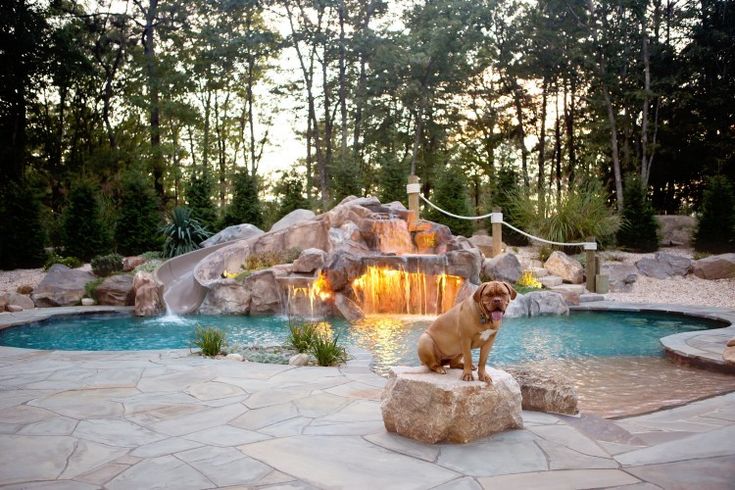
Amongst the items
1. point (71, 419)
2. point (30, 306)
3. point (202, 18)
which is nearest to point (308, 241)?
point (30, 306)

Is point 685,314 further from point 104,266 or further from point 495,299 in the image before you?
point 104,266

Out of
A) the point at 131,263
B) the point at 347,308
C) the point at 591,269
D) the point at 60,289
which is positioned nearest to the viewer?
the point at 347,308

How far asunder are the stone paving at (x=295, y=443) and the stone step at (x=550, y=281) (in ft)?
25.7

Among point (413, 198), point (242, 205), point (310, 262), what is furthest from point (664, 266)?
point (242, 205)

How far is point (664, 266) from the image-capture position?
13.3 metres

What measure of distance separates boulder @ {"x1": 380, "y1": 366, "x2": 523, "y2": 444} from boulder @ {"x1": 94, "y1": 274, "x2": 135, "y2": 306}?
9688 mm

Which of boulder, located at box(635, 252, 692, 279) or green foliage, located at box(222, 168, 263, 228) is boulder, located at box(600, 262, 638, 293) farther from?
green foliage, located at box(222, 168, 263, 228)

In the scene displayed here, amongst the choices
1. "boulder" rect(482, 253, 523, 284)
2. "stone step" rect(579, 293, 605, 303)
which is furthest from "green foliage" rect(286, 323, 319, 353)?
"stone step" rect(579, 293, 605, 303)

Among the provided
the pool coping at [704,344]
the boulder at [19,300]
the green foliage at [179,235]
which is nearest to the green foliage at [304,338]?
the pool coping at [704,344]

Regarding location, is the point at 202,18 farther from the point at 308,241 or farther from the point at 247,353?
the point at 247,353

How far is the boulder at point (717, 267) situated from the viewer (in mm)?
12383

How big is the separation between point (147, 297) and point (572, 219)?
10709 mm

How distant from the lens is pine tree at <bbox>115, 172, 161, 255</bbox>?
15.6 metres

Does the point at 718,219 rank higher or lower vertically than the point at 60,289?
higher
